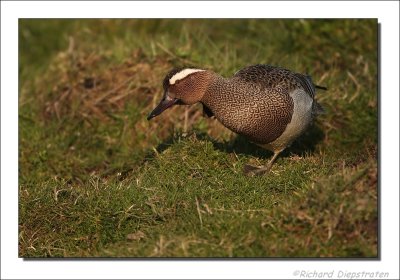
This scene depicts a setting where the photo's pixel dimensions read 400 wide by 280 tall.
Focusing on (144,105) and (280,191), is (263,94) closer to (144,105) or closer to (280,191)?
(280,191)

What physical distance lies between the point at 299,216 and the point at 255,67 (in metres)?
1.83

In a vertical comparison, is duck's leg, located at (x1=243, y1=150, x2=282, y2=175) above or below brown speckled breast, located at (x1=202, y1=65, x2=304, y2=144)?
below

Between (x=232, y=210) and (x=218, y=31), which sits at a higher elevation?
(x=218, y=31)

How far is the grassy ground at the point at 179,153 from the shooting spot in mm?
4508

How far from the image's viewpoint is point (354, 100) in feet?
24.1

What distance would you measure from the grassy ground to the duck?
0.31 metres

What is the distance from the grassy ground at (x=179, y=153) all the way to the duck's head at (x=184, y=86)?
0.54 meters

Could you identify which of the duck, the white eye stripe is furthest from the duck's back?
the white eye stripe

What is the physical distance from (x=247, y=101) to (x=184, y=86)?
47 centimetres

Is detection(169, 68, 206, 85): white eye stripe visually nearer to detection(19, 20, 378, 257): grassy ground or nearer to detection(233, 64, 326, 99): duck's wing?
detection(233, 64, 326, 99): duck's wing

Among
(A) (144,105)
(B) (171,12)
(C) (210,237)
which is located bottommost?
Result: (C) (210,237)

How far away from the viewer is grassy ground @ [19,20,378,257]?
177 inches

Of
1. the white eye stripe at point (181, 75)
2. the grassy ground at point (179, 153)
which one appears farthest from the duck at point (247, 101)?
the grassy ground at point (179, 153)

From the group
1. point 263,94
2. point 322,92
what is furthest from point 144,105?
point 263,94
